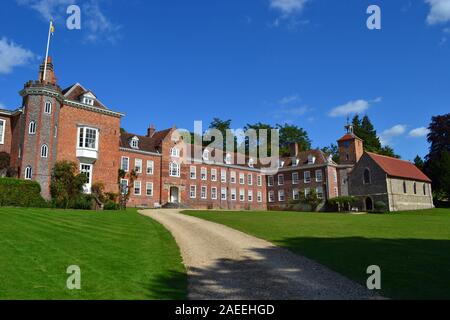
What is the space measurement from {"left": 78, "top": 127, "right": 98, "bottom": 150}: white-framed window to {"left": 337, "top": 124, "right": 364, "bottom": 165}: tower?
36.6 meters

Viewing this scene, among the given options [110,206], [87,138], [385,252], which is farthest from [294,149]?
[385,252]

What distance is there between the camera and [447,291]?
876cm

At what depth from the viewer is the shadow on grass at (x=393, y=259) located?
906 centimetres

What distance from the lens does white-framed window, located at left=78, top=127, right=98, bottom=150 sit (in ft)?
112

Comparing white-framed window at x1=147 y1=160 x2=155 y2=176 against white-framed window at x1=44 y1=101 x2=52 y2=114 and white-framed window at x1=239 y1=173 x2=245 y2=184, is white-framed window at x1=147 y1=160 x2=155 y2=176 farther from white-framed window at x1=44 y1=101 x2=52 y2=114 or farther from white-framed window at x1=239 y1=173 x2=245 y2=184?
white-framed window at x1=239 y1=173 x2=245 y2=184

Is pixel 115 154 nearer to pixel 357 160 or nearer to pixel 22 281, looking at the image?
pixel 22 281

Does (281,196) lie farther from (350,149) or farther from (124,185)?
(124,185)

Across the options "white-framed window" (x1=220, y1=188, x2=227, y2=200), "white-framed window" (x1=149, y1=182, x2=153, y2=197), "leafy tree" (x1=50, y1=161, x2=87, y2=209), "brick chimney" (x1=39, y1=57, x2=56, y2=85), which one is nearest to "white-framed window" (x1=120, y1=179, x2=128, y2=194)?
"white-framed window" (x1=149, y1=182, x2=153, y2=197)

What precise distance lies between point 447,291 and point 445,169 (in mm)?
55272

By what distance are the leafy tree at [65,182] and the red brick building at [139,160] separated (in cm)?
58

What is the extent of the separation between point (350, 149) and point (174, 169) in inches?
1039

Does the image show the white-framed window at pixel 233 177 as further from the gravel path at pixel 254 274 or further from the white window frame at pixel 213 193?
the gravel path at pixel 254 274
